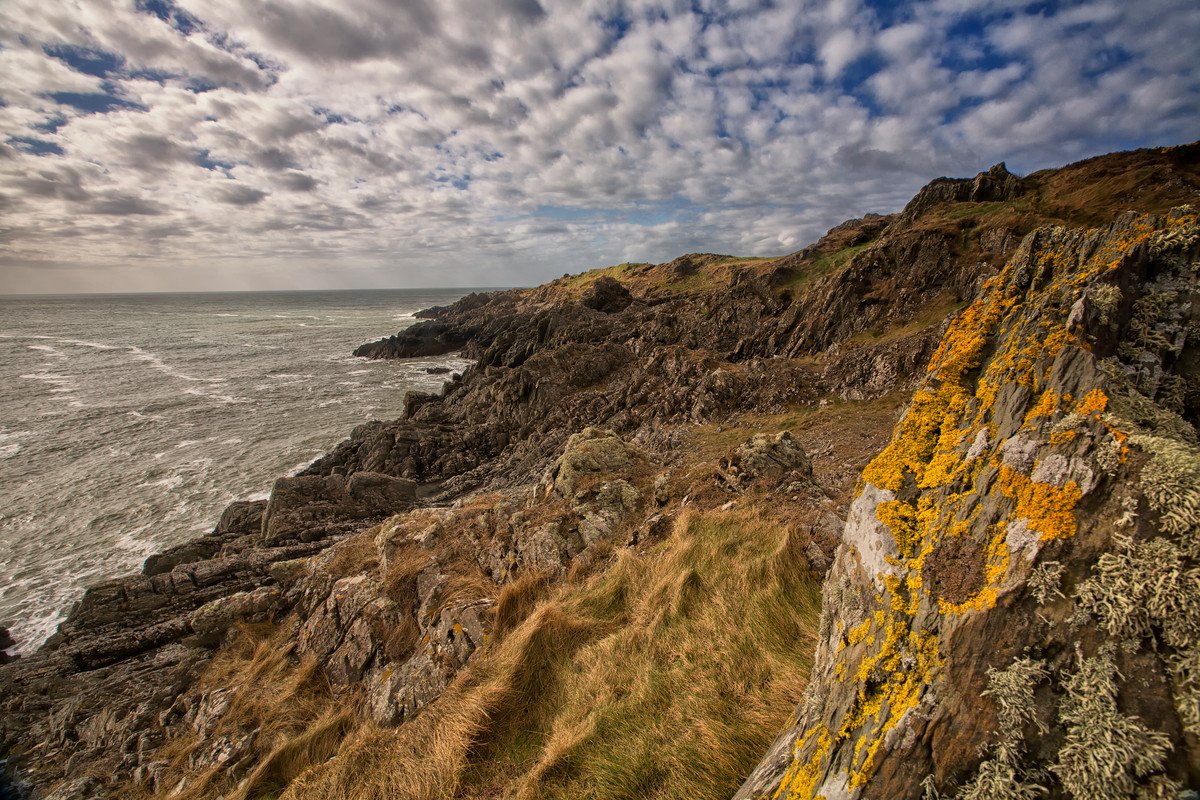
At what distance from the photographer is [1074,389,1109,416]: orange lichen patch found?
331cm

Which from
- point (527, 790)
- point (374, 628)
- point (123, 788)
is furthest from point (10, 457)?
point (527, 790)

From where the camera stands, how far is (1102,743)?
97.3 inches

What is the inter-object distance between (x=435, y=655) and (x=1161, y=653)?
30.9ft

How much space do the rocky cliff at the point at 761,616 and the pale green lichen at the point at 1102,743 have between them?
0.4 inches

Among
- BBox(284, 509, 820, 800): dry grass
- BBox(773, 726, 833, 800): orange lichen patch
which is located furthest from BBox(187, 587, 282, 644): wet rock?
BBox(773, 726, 833, 800): orange lichen patch

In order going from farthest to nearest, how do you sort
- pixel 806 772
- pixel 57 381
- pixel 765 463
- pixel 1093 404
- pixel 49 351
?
pixel 49 351
pixel 57 381
pixel 765 463
pixel 806 772
pixel 1093 404

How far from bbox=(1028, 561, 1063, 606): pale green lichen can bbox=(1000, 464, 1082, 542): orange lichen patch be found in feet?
0.57

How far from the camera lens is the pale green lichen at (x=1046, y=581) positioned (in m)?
2.92

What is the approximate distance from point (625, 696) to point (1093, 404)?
5.74 metres

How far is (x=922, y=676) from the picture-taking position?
329 cm

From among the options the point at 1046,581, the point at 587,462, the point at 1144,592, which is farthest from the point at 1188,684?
the point at 587,462

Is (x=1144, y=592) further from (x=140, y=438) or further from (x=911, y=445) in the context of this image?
(x=140, y=438)

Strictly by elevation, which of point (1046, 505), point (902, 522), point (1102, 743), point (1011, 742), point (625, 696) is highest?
point (1046, 505)

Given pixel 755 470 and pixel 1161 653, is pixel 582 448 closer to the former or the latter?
pixel 755 470
